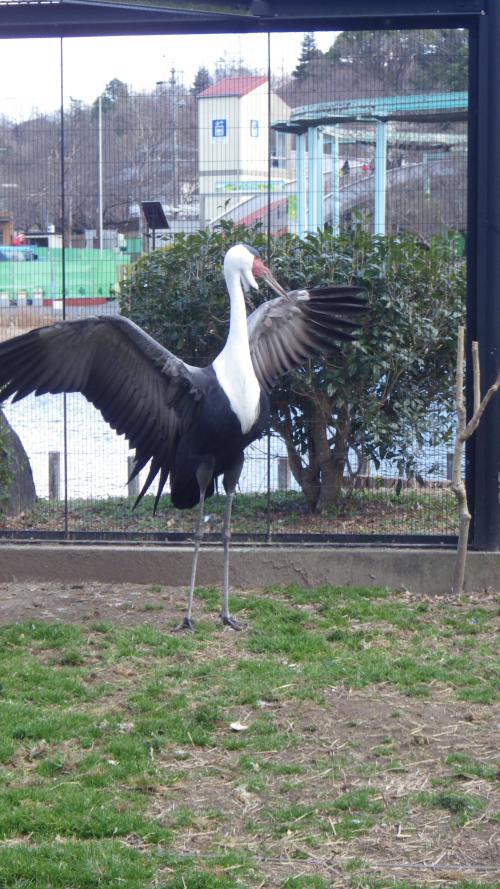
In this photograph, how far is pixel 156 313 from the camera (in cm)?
871

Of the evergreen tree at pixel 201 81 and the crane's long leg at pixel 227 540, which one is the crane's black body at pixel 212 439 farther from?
the evergreen tree at pixel 201 81

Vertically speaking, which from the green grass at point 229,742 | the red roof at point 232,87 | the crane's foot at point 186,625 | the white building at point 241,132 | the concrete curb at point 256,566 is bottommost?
the green grass at point 229,742

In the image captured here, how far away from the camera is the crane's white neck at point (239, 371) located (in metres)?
6.67

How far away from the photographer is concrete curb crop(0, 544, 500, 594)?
7543 millimetres

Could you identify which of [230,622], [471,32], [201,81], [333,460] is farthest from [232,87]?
[230,622]

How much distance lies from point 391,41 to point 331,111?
58 cm

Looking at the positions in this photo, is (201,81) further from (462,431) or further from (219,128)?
(462,431)

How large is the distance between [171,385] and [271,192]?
1.83 metres

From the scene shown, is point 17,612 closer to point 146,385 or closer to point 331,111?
point 146,385

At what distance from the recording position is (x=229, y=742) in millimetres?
5020

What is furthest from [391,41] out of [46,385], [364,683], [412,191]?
[364,683]

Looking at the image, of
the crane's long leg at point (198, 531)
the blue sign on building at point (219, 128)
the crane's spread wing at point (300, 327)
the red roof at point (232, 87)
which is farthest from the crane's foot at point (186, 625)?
the red roof at point (232, 87)

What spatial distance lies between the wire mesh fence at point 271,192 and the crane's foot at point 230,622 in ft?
3.68

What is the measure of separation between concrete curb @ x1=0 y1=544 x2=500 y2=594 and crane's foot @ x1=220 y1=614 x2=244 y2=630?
84cm
